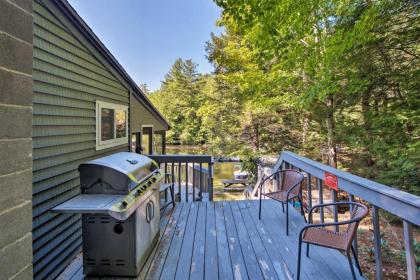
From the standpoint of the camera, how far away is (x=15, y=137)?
0.89 m

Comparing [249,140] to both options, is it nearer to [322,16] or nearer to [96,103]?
[322,16]

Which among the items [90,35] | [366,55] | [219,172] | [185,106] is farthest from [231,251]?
[185,106]

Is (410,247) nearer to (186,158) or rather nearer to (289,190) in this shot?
(289,190)

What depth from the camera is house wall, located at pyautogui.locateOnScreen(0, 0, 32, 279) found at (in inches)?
32.6

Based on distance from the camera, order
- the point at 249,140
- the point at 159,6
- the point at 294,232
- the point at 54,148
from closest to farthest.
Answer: the point at 54,148 → the point at 294,232 → the point at 249,140 → the point at 159,6

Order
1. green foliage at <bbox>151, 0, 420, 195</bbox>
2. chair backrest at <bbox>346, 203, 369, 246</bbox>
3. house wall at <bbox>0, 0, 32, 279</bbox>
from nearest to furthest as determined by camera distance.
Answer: house wall at <bbox>0, 0, 32, 279</bbox>
chair backrest at <bbox>346, 203, 369, 246</bbox>
green foliage at <bbox>151, 0, 420, 195</bbox>

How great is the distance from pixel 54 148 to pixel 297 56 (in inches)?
218

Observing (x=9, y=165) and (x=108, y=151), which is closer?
(x=9, y=165)

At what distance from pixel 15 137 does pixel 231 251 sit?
2.40 metres

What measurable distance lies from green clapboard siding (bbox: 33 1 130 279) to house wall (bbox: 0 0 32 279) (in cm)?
194

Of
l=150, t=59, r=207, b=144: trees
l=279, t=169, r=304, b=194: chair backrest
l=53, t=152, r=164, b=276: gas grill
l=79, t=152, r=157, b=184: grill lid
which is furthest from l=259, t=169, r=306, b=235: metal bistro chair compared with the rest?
l=150, t=59, r=207, b=144: trees

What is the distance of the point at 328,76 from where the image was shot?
5.94 meters

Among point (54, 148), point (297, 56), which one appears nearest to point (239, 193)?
point (297, 56)

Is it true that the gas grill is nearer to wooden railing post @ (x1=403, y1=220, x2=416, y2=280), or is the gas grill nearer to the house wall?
the house wall
